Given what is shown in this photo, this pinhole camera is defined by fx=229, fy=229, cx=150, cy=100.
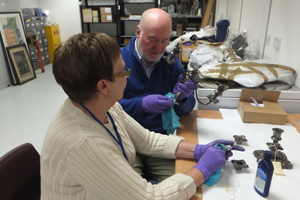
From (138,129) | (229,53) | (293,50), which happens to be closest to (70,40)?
(138,129)

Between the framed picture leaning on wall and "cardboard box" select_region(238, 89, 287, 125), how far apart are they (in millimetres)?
4526

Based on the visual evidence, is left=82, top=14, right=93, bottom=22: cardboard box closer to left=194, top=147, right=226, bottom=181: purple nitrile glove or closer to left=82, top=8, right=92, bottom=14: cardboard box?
left=82, top=8, right=92, bottom=14: cardboard box

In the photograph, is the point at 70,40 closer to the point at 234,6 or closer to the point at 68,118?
the point at 68,118

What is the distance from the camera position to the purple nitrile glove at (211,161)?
3.04 feet

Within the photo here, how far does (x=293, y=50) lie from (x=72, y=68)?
1.63 m

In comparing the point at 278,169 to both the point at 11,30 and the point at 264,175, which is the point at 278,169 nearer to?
the point at 264,175

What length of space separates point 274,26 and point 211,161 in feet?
5.40

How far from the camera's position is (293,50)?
5.55 feet

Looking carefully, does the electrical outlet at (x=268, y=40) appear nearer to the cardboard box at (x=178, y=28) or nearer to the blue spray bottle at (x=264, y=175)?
the blue spray bottle at (x=264, y=175)

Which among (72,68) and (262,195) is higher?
(72,68)

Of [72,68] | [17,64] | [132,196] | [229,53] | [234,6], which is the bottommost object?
[17,64]

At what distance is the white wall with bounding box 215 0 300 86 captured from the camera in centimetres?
167

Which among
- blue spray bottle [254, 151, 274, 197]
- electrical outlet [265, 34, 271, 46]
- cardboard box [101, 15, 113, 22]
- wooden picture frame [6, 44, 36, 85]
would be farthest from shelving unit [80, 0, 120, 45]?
blue spray bottle [254, 151, 274, 197]

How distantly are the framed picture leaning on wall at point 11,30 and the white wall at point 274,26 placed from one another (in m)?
4.23
